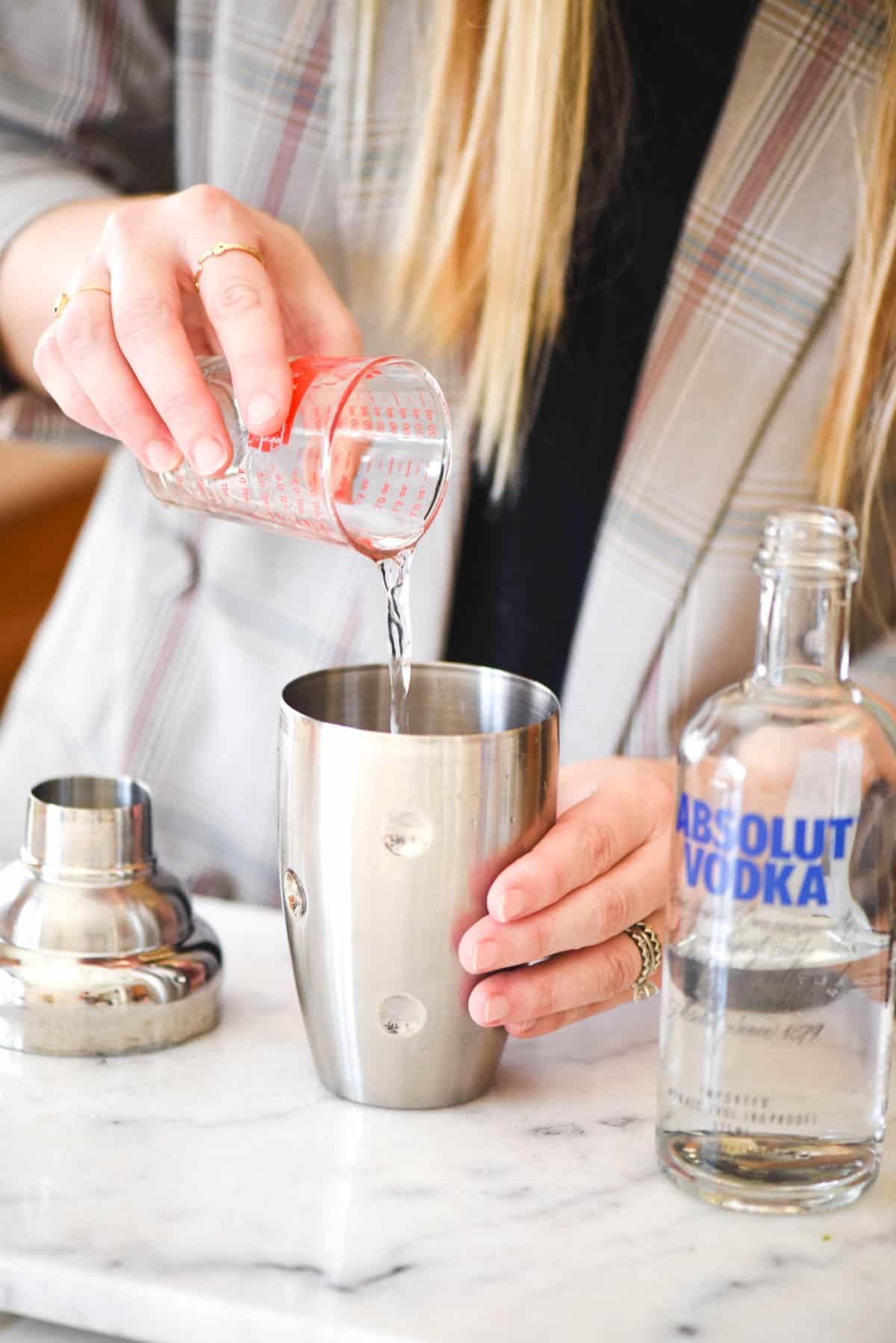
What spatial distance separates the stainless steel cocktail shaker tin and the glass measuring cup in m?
0.10

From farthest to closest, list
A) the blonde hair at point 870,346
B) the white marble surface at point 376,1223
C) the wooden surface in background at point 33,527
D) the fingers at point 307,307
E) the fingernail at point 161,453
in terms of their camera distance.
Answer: the wooden surface in background at point 33,527 → the blonde hair at point 870,346 → the fingers at point 307,307 → the fingernail at point 161,453 → the white marble surface at point 376,1223

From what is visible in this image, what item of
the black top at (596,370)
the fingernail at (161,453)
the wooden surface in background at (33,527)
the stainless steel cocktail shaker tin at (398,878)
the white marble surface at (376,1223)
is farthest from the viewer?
the wooden surface in background at (33,527)

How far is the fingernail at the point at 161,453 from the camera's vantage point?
778 mm

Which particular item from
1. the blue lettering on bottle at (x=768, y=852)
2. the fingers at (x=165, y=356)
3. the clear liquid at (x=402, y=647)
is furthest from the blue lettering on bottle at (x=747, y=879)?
the fingers at (x=165, y=356)

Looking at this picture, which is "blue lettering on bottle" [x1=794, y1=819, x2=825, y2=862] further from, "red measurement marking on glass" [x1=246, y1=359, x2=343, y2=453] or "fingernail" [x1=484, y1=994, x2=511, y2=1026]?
"red measurement marking on glass" [x1=246, y1=359, x2=343, y2=453]

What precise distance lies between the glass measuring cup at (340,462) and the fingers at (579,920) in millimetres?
215

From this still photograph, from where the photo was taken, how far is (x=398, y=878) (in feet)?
2.23

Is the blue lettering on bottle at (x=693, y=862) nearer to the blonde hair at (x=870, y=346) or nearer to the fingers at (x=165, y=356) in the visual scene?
the fingers at (x=165, y=356)

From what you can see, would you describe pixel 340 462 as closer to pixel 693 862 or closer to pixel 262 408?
pixel 262 408

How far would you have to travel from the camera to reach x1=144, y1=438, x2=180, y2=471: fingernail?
78 cm

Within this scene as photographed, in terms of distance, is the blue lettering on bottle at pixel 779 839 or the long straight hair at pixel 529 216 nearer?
the blue lettering on bottle at pixel 779 839

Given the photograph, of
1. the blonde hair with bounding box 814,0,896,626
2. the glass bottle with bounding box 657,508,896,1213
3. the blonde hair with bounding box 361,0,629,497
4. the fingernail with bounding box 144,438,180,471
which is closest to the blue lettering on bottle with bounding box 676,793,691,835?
the glass bottle with bounding box 657,508,896,1213

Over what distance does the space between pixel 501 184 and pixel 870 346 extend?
0.29 meters

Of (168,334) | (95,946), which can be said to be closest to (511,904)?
(95,946)
